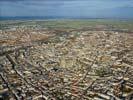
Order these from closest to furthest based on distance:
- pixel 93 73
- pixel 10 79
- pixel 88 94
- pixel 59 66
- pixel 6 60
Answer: pixel 88 94, pixel 10 79, pixel 93 73, pixel 59 66, pixel 6 60

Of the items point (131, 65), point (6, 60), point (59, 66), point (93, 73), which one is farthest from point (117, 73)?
point (6, 60)

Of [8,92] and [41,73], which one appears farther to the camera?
[41,73]

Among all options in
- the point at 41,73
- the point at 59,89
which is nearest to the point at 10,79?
the point at 41,73

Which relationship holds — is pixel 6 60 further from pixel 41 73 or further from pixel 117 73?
pixel 117 73

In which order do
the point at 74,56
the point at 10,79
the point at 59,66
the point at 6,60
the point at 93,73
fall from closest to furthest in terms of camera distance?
the point at 10,79 → the point at 93,73 → the point at 59,66 → the point at 6,60 → the point at 74,56

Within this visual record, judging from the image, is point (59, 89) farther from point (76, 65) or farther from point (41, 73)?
point (76, 65)

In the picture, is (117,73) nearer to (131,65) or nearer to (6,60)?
(131,65)

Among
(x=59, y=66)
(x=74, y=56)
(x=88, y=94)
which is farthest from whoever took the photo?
(x=74, y=56)

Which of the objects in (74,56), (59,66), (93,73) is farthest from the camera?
(74,56)

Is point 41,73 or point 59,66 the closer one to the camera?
point 41,73
